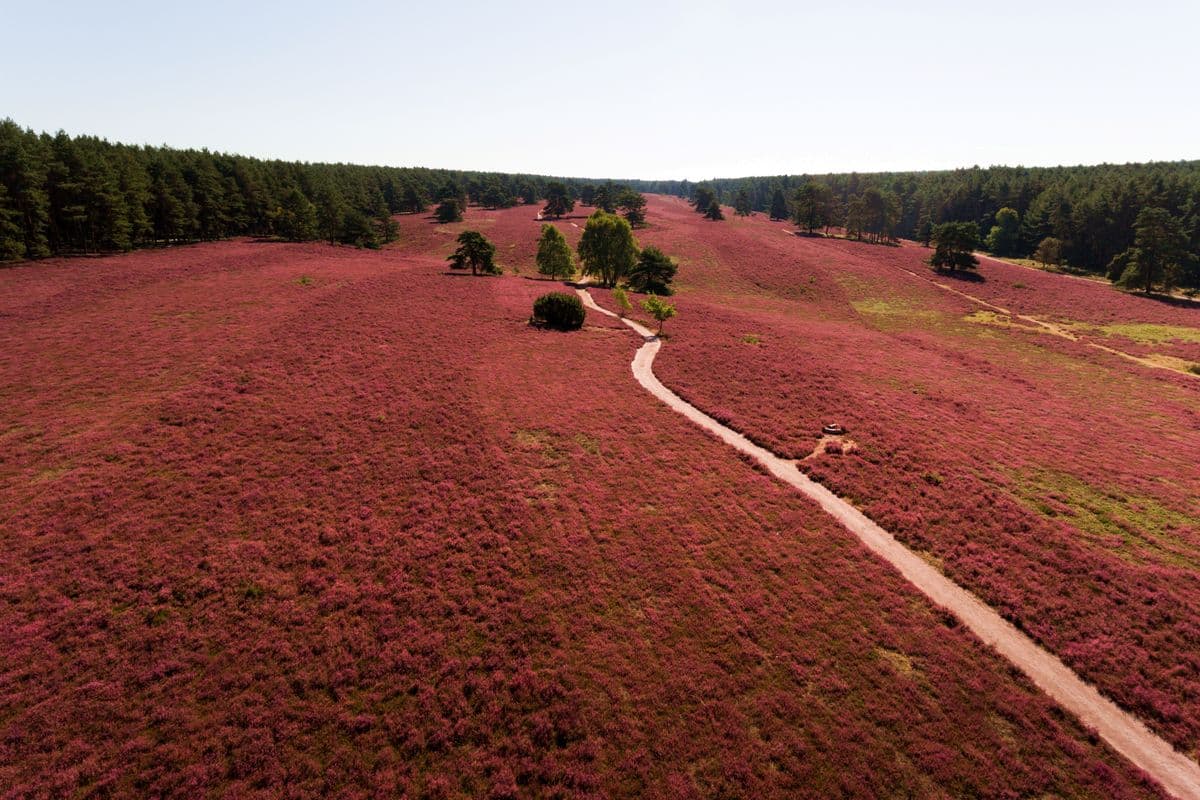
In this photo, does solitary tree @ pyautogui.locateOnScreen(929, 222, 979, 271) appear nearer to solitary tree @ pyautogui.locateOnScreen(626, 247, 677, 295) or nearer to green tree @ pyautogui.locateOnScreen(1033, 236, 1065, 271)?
green tree @ pyautogui.locateOnScreen(1033, 236, 1065, 271)

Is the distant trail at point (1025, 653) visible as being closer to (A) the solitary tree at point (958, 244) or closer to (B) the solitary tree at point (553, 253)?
(B) the solitary tree at point (553, 253)

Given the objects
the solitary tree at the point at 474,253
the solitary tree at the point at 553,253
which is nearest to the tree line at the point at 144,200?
the solitary tree at the point at 474,253

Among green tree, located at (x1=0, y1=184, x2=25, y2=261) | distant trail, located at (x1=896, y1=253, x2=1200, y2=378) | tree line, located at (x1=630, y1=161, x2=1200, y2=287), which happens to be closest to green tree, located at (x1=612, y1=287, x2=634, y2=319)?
distant trail, located at (x1=896, y1=253, x2=1200, y2=378)

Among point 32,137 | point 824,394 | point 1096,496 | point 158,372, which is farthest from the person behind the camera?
point 32,137

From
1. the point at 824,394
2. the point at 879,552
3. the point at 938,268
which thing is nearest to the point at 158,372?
the point at 879,552

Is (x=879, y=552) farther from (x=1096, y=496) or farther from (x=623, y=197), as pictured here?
(x=623, y=197)

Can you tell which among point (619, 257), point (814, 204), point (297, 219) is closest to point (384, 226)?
point (297, 219)
